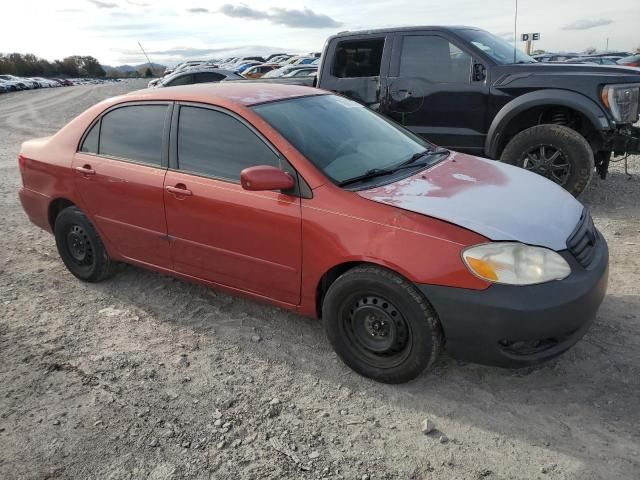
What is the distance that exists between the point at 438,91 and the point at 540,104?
1133 millimetres

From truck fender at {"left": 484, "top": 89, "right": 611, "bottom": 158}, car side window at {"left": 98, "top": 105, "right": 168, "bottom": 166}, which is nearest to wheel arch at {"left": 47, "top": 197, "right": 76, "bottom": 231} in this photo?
car side window at {"left": 98, "top": 105, "right": 168, "bottom": 166}

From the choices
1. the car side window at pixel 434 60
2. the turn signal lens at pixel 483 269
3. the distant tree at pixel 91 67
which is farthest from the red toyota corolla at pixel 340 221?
the distant tree at pixel 91 67

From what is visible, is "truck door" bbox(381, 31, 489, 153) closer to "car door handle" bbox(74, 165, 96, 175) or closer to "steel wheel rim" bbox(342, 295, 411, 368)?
"car door handle" bbox(74, 165, 96, 175)

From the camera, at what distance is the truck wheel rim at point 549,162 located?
5.71 m

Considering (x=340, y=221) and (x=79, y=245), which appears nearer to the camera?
(x=340, y=221)

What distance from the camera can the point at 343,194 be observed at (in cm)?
295

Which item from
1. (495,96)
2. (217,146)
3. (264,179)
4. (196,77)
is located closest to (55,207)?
(217,146)

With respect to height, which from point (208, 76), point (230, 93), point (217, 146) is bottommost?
point (217, 146)

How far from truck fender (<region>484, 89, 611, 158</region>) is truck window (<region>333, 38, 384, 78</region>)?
5.37 ft

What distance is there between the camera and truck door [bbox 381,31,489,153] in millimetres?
6070

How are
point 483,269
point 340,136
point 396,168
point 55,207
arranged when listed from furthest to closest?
→ point 55,207 → point 340,136 → point 396,168 → point 483,269

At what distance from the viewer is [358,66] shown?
6.77 m

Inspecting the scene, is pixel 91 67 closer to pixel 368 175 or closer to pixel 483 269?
pixel 368 175

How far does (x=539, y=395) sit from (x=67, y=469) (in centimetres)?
240
